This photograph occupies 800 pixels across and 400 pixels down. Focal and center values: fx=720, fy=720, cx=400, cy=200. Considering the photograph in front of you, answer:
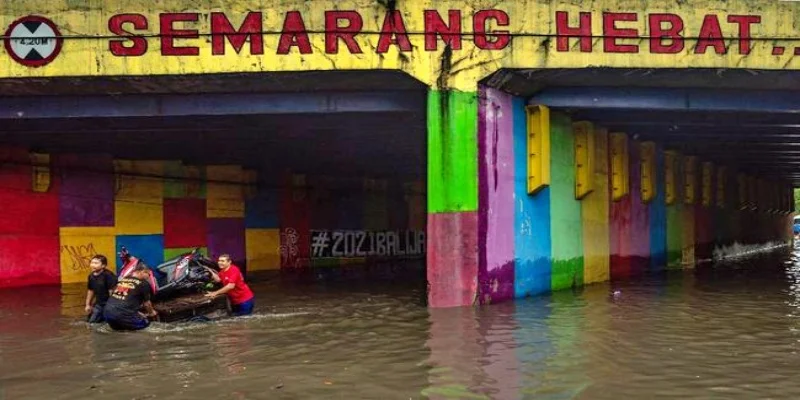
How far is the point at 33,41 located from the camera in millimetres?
13555

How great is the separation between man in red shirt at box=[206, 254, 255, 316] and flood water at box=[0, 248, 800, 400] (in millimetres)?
526

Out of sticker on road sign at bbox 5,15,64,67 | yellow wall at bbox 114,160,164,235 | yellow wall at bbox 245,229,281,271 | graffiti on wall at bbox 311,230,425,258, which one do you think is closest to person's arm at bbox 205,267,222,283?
sticker on road sign at bbox 5,15,64,67

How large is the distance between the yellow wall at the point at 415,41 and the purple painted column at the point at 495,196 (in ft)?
2.78

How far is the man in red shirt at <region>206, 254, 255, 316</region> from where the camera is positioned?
510 inches

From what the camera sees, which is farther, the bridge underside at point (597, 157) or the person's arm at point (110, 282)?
the bridge underside at point (597, 157)

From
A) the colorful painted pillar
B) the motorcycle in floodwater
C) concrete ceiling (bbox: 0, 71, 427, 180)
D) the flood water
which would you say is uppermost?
concrete ceiling (bbox: 0, 71, 427, 180)

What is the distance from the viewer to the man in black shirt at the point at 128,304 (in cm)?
1109

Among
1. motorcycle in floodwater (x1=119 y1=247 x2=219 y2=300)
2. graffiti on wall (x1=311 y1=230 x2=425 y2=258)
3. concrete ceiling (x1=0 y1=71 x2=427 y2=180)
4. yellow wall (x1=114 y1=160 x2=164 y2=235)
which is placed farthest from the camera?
graffiti on wall (x1=311 y1=230 x2=425 y2=258)

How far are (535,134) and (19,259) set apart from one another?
Answer: 14.4 meters

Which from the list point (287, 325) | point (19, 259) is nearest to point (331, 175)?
point (19, 259)

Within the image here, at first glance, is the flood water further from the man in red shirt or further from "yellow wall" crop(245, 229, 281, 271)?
"yellow wall" crop(245, 229, 281, 271)

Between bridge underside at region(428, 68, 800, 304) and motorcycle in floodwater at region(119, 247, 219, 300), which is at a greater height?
bridge underside at region(428, 68, 800, 304)

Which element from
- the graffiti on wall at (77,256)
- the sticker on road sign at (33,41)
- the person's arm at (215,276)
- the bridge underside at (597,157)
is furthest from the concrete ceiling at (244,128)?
the person's arm at (215,276)

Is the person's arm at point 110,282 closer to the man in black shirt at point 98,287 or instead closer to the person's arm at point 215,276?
the man in black shirt at point 98,287
